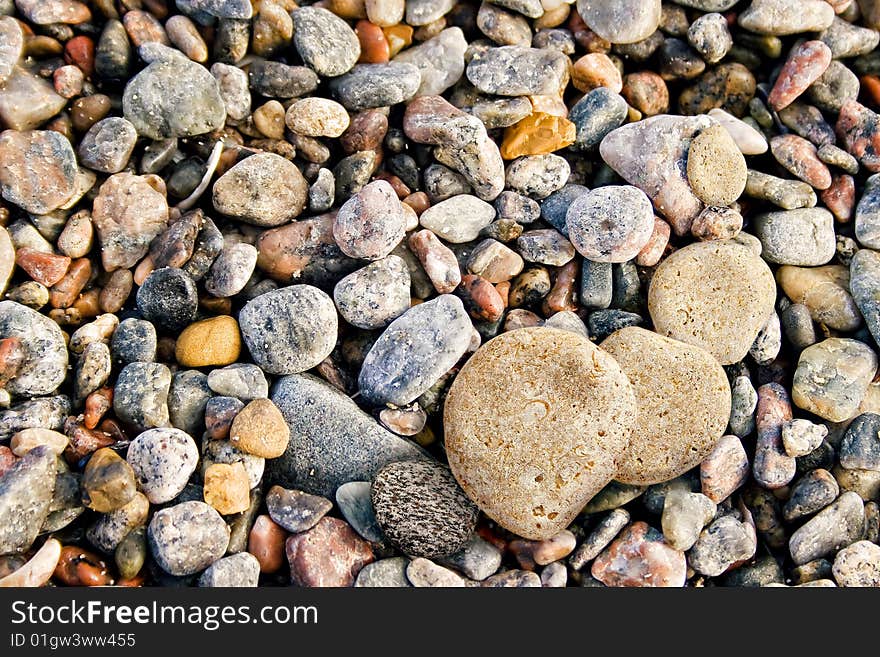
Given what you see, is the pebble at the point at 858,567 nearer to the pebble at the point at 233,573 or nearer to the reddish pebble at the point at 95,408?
the pebble at the point at 233,573

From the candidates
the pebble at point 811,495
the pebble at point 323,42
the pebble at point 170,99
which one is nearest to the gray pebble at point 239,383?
the pebble at point 170,99

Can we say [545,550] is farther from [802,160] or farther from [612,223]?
[802,160]

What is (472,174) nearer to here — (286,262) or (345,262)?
(345,262)

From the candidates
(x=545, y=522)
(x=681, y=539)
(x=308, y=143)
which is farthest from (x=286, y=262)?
(x=681, y=539)

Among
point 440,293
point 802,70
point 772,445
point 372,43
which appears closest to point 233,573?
point 440,293

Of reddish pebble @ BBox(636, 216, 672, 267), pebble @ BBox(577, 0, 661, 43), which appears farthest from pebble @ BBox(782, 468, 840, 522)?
pebble @ BBox(577, 0, 661, 43)

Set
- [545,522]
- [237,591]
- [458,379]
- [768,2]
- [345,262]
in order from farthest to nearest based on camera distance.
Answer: [768,2], [345,262], [458,379], [545,522], [237,591]

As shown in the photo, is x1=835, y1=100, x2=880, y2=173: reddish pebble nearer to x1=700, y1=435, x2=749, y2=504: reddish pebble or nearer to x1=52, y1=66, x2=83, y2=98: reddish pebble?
x1=700, y1=435, x2=749, y2=504: reddish pebble
